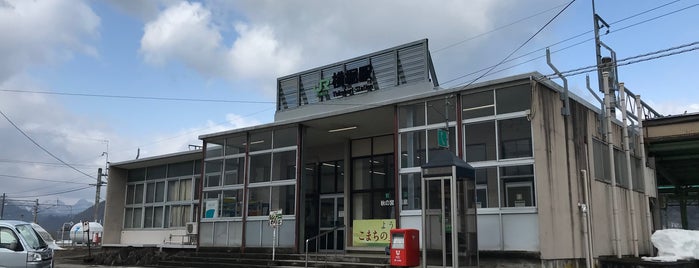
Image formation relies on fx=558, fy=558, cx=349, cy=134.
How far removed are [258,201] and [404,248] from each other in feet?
25.0

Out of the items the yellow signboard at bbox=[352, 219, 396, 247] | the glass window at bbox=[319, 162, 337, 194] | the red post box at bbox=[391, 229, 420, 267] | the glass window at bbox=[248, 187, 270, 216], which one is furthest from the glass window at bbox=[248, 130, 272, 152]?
the red post box at bbox=[391, 229, 420, 267]

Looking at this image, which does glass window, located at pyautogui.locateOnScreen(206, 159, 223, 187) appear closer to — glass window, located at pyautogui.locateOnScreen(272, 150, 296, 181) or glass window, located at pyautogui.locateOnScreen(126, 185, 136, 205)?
glass window, located at pyautogui.locateOnScreen(272, 150, 296, 181)

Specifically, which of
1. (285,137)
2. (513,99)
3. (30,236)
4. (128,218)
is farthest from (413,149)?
(128,218)

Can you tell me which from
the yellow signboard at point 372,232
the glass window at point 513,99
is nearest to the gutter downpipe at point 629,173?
the glass window at point 513,99

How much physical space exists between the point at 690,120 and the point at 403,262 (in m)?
13.1

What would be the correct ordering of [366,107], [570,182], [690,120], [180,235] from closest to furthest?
[570,182]
[366,107]
[690,120]
[180,235]

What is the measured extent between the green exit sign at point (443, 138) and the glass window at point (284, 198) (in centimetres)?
602

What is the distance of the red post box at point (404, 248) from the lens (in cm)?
1358

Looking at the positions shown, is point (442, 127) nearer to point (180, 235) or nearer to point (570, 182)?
point (570, 182)

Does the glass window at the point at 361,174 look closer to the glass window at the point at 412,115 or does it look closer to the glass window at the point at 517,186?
the glass window at the point at 412,115

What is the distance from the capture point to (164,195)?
26828 millimetres

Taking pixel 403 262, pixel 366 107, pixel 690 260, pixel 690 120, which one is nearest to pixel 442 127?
pixel 366 107

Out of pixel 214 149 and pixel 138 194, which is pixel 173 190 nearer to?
pixel 138 194

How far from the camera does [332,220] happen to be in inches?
825
